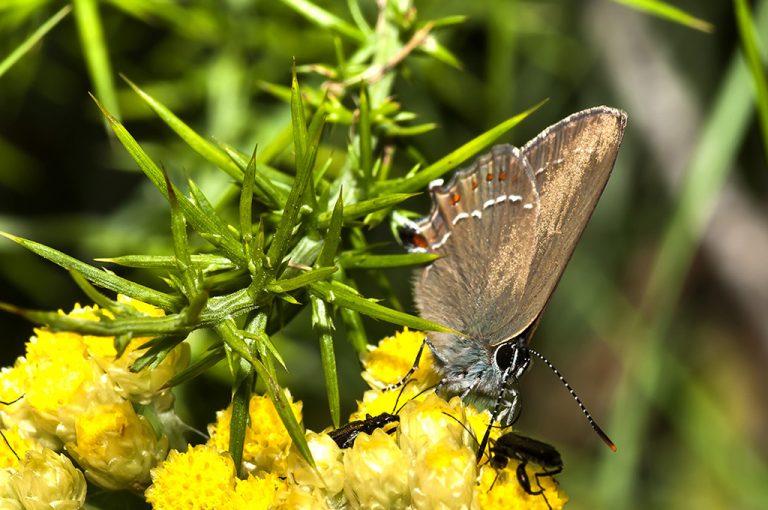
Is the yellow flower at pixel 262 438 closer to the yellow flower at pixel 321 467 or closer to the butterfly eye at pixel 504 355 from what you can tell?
the yellow flower at pixel 321 467

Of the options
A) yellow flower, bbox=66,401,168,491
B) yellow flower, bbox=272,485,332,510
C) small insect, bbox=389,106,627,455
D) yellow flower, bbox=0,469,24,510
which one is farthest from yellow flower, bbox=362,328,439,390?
yellow flower, bbox=0,469,24,510

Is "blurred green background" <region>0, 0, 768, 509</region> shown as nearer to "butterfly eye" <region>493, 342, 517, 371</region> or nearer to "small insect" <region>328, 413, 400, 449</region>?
"butterfly eye" <region>493, 342, 517, 371</region>

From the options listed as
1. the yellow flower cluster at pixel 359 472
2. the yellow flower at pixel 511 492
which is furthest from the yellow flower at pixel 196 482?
the yellow flower at pixel 511 492

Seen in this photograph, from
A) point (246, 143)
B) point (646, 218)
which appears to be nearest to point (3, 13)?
point (246, 143)

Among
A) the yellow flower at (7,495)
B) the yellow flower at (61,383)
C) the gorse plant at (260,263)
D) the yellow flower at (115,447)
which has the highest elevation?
the gorse plant at (260,263)

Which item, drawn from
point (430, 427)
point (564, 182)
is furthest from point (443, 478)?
point (564, 182)

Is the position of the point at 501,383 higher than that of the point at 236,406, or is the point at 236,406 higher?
the point at 236,406

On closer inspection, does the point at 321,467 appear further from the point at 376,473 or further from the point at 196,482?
the point at 196,482

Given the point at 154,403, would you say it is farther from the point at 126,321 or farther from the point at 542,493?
the point at 542,493
